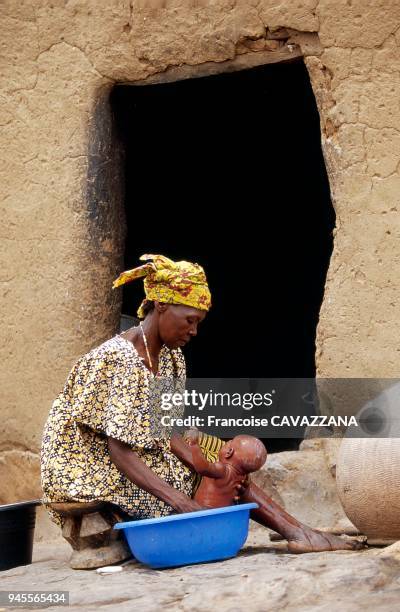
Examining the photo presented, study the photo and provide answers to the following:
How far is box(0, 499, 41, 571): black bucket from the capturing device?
15.5 feet

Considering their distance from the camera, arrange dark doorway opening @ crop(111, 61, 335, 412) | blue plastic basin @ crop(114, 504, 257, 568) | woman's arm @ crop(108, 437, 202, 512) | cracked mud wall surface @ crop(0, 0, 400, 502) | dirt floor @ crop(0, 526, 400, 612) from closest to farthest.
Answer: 1. dirt floor @ crop(0, 526, 400, 612)
2. blue plastic basin @ crop(114, 504, 257, 568)
3. woman's arm @ crop(108, 437, 202, 512)
4. cracked mud wall surface @ crop(0, 0, 400, 502)
5. dark doorway opening @ crop(111, 61, 335, 412)

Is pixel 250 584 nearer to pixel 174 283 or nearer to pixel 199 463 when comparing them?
pixel 199 463

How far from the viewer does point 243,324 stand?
823 centimetres

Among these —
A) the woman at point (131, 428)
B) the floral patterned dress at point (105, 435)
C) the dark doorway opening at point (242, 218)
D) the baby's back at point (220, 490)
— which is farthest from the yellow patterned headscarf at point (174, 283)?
the dark doorway opening at point (242, 218)

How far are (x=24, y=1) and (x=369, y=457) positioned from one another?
302 cm

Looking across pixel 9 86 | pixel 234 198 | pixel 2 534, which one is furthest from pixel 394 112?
pixel 234 198

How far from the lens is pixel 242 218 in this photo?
8.16m

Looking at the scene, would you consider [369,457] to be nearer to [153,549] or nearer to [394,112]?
[153,549]

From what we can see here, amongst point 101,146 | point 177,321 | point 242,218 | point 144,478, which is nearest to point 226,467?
point 144,478

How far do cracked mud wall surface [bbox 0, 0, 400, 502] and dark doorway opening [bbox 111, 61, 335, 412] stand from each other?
106 cm

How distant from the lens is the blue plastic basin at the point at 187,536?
3.96 meters

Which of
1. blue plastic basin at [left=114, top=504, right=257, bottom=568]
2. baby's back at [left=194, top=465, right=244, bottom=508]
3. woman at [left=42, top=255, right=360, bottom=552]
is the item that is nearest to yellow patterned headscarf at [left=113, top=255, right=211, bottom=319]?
woman at [left=42, top=255, right=360, bottom=552]

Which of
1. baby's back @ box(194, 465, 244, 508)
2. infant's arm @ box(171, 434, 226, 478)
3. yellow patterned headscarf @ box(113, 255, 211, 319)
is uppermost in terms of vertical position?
yellow patterned headscarf @ box(113, 255, 211, 319)

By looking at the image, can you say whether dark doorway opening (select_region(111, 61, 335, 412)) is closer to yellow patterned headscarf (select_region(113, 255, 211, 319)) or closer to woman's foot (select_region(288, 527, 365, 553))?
yellow patterned headscarf (select_region(113, 255, 211, 319))
